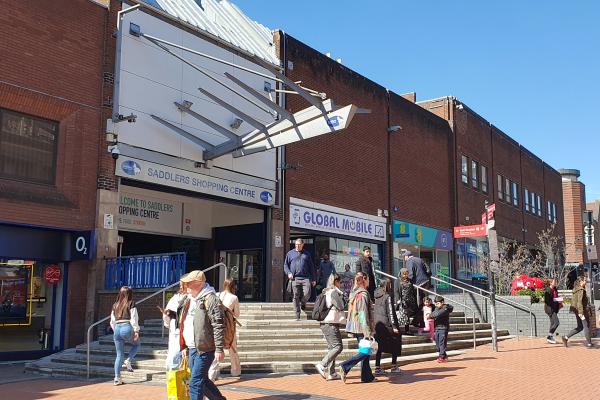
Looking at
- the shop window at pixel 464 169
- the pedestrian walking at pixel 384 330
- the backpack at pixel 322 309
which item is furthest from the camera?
the shop window at pixel 464 169

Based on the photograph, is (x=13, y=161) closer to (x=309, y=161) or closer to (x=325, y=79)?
(x=309, y=161)

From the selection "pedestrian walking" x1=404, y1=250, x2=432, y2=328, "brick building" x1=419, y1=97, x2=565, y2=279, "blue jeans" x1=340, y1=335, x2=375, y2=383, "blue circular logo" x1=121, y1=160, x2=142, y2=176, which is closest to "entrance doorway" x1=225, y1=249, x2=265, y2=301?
"blue circular logo" x1=121, y1=160, x2=142, y2=176

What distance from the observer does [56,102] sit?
14.0 m

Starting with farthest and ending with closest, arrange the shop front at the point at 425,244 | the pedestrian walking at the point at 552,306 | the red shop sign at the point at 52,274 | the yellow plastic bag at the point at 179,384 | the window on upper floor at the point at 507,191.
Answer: the window on upper floor at the point at 507,191, the shop front at the point at 425,244, the pedestrian walking at the point at 552,306, the red shop sign at the point at 52,274, the yellow plastic bag at the point at 179,384

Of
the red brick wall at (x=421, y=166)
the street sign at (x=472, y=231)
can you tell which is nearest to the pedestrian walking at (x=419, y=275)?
the street sign at (x=472, y=231)

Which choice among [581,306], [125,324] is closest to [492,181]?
[581,306]

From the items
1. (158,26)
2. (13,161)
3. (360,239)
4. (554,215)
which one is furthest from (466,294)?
(554,215)

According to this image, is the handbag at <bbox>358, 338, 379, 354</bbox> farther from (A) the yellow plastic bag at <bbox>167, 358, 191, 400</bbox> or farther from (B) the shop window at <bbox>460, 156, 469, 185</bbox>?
(B) the shop window at <bbox>460, 156, 469, 185</bbox>

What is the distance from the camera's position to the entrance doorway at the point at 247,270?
20094mm

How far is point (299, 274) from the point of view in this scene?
43.8 feet

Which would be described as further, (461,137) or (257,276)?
(461,137)

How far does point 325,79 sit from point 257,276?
291 inches

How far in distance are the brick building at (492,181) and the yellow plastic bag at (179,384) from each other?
24.8 metres

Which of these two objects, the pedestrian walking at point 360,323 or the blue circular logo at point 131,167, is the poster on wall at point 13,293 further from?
the pedestrian walking at point 360,323
